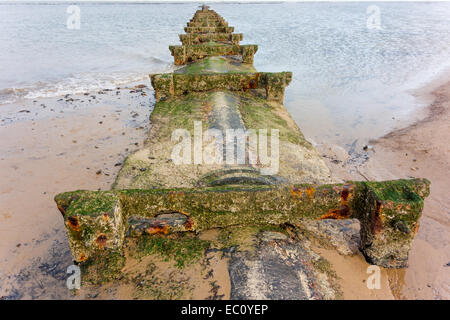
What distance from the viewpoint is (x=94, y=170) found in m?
6.68

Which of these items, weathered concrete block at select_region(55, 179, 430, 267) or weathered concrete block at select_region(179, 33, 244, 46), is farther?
weathered concrete block at select_region(179, 33, 244, 46)

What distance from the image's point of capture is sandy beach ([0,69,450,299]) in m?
3.61

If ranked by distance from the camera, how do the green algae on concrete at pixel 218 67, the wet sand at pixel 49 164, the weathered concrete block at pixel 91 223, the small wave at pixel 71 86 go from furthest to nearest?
the small wave at pixel 71 86
the green algae on concrete at pixel 218 67
the wet sand at pixel 49 164
the weathered concrete block at pixel 91 223

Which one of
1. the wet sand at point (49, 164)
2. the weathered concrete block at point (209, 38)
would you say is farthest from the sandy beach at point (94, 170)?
the weathered concrete block at point (209, 38)

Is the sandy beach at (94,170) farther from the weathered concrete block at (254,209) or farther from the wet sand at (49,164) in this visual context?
the weathered concrete block at (254,209)

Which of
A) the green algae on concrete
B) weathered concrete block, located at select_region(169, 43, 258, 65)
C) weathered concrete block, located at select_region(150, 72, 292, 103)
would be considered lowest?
weathered concrete block, located at select_region(150, 72, 292, 103)

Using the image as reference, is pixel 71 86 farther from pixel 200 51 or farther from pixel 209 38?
pixel 209 38

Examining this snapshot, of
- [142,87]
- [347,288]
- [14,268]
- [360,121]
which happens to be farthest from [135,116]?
[347,288]

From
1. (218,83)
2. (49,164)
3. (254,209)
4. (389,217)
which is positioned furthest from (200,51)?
(389,217)

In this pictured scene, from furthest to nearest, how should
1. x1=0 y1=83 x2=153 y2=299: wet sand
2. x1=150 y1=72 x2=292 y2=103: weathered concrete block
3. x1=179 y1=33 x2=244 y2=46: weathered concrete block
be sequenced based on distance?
x1=179 y1=33 x2=244 y2=46: weathered concrete block
x1=150 y1=72 x2=292 y2=103: weathered concrete block
x1=0 y1=83 x2=153 y2=299: wet sand

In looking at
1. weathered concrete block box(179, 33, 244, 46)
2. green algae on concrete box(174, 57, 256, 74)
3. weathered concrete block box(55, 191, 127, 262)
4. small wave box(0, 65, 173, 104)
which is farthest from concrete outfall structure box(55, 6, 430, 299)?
weathered concrete block box(179, 33, 244, 46)

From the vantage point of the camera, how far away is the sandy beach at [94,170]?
11.8 ft

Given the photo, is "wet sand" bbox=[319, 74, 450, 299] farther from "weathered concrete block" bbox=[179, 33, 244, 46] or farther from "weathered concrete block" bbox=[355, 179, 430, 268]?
"weathered concrete block" bbox=[179, 33, 244, 46]

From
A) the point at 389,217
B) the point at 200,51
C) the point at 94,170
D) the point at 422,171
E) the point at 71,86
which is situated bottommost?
the point at 422,171
